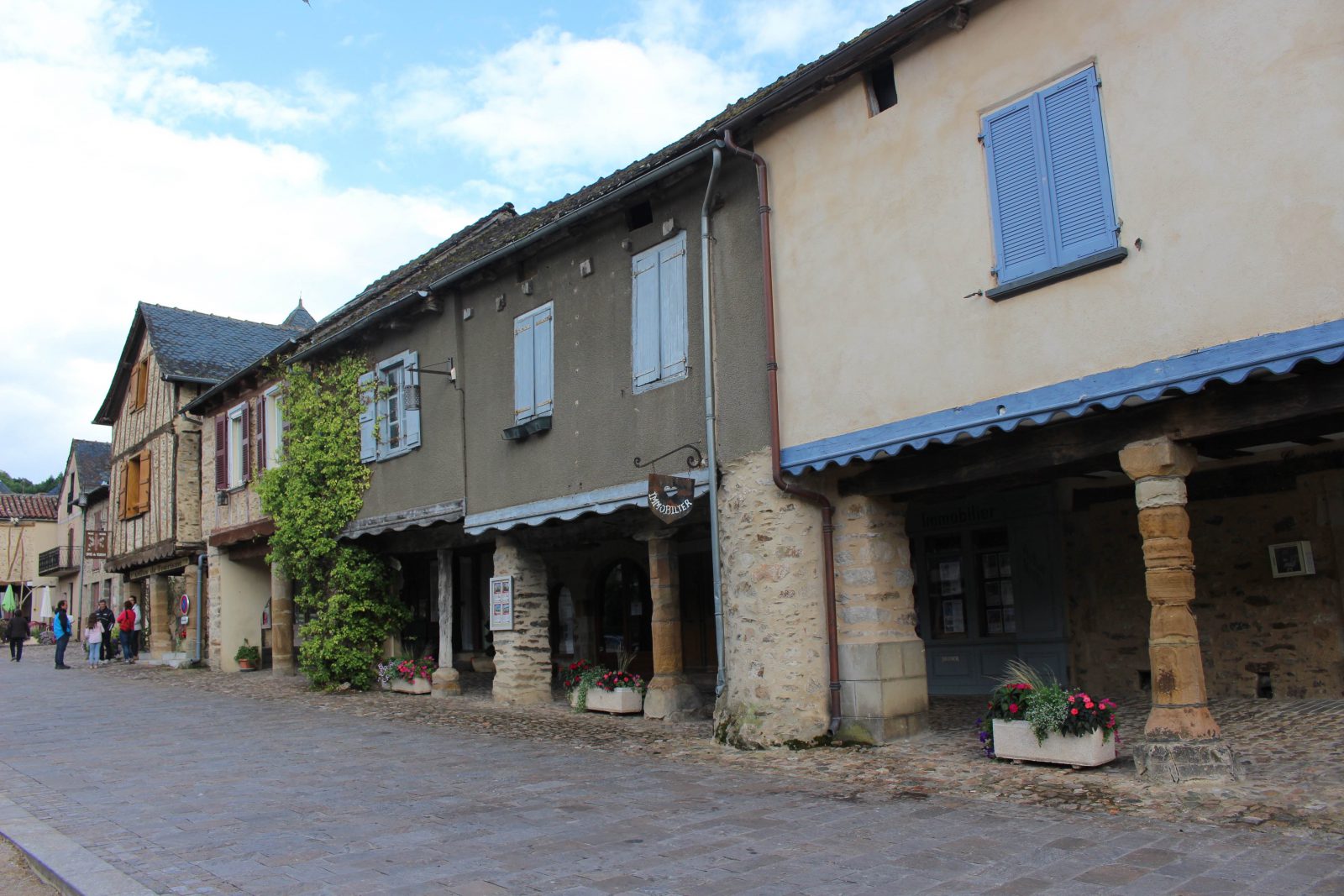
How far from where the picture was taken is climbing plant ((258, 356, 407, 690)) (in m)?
15.2

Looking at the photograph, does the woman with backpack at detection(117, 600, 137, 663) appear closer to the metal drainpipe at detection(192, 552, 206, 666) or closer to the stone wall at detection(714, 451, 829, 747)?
the metal drainpipe at detection(192, 552, 206, 666)

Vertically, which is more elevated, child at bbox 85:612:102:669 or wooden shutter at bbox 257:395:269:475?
wooden shutter at bbox 257:395:269:475

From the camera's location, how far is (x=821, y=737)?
27.9 feet

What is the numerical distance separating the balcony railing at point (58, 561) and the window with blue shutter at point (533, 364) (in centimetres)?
3579

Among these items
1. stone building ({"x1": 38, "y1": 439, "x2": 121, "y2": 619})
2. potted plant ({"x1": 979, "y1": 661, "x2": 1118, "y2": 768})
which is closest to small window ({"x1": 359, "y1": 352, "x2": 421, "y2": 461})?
potted plant ({"x1": 979, "y1": 661, "x2": 1118, "y2": 768})

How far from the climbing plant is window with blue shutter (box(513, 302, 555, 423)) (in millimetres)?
3947

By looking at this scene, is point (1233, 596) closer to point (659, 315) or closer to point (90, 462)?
point (659, 315)

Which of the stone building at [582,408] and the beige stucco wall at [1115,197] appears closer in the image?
the beige stucco wall at [1115,197]

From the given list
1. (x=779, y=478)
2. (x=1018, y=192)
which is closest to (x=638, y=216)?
(x=779, y=478)

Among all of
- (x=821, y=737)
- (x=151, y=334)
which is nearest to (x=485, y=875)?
(x=821, y=737)

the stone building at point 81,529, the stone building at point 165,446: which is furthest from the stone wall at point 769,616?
the stone building at point 81,529

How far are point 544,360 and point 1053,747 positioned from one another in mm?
6825

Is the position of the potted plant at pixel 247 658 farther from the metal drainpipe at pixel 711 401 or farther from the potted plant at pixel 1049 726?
the potted plant at pixel 1049 726

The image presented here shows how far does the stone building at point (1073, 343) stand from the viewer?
19.7 feet
